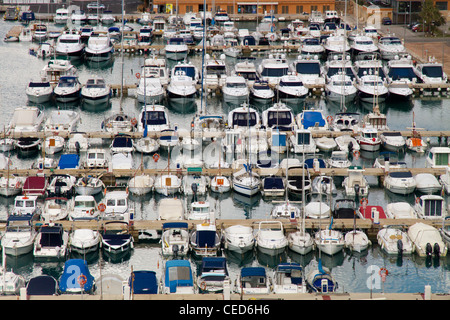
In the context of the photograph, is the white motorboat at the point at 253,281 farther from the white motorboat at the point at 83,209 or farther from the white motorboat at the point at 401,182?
the white motorboat at the point at 401,182

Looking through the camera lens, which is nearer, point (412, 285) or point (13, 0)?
point (412, 285)

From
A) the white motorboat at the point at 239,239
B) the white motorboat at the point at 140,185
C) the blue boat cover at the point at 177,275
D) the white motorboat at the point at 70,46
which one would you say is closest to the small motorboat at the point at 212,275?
the blue boat cover at the point at 177,275

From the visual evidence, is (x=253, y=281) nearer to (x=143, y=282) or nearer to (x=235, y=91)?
(x=143, y=282)

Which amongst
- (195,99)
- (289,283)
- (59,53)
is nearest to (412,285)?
(289,283)

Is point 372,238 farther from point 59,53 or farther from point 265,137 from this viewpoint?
point 59,53

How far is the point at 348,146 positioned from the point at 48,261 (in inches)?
769

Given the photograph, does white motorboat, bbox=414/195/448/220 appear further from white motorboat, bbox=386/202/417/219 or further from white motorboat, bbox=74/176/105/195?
white motorboat, bbox=74/176/105/195

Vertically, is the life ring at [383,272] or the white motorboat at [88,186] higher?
the white motorboat at [88,186]

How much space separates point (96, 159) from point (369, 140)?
14.8 meters

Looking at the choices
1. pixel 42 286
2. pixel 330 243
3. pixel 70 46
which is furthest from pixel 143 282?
pixel 70 46

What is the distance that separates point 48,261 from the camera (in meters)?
37.2

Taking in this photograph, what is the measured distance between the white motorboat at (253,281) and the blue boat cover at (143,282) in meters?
3.05

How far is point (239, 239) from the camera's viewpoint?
37562mm

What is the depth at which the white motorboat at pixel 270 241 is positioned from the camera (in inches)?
1469
